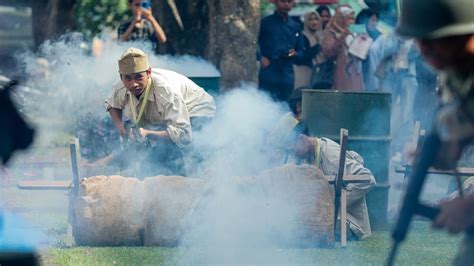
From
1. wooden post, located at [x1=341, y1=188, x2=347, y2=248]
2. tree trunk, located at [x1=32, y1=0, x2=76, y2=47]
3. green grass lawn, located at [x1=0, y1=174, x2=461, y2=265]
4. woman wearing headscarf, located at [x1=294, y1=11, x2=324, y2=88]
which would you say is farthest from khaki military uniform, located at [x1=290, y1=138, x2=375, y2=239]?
tree trunk, located at [x1=32, y1=0, x2=76, y2=47]

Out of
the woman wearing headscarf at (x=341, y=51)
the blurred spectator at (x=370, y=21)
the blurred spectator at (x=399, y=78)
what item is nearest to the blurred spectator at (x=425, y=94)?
the blurred spectator at (x=399, y=78)

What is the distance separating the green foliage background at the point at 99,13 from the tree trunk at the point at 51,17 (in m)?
0.32

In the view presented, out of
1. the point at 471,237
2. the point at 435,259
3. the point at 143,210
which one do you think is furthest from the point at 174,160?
the point at 471,237

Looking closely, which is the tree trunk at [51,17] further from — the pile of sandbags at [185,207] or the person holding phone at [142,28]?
the pile of sandbags at [185,207]

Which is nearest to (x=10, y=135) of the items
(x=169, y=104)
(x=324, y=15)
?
(x=169, y=104)

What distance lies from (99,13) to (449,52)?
16.0 meters

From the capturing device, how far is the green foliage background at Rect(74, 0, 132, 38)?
19.1m

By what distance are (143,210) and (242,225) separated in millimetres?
744

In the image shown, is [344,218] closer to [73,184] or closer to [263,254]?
[263,254]

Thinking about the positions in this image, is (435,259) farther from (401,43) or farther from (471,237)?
(401,43)

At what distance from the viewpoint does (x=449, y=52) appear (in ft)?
12.4

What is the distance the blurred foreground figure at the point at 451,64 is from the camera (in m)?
3.72

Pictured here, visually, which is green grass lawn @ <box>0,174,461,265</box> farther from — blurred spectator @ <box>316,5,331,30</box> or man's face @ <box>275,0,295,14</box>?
blurred spectator @ <box>316,5,331,30</box>

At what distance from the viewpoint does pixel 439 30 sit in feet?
12.3
